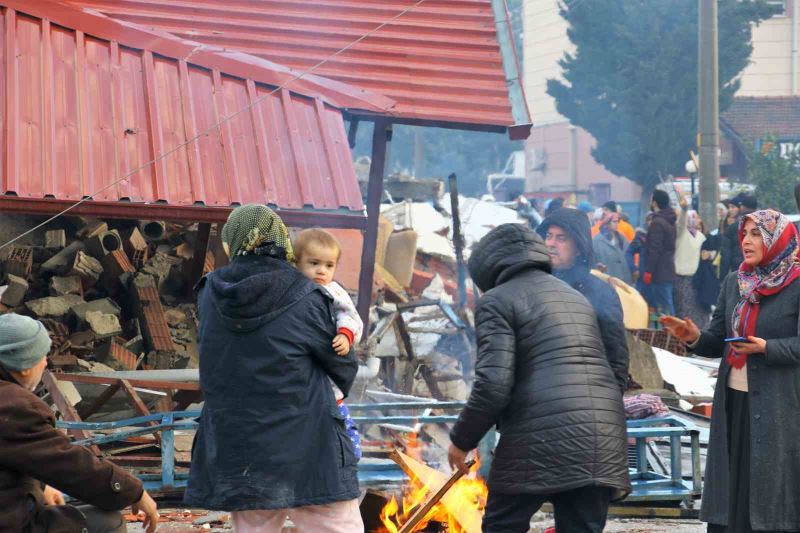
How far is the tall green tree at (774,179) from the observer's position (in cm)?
2811

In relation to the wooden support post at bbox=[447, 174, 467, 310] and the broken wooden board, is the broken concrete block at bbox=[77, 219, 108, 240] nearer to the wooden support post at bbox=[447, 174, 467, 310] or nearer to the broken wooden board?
the wooden support post at bbox=[447, 174, 467, 310]

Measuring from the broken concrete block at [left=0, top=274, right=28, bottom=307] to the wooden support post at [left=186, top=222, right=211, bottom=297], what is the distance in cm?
138

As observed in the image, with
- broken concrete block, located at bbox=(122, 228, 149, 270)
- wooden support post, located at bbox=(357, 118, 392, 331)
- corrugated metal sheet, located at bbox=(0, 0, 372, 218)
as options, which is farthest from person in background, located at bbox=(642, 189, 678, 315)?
broken concrete block, located at bbox=(122, 228, 149, 270)

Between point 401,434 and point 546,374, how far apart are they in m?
3.93

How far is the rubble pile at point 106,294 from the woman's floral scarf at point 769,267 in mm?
5100

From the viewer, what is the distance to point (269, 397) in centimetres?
420

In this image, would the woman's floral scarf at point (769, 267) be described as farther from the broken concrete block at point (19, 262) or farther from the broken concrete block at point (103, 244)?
the broken concrete block at point (19, 262)

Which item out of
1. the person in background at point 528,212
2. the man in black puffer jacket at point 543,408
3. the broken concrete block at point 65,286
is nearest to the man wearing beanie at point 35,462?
the man in black puffer jacket at point 543,408

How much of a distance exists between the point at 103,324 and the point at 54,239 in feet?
2.84

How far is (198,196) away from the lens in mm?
7590

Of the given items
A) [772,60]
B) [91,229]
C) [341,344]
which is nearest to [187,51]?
[91,229]

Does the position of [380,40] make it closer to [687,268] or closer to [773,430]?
[773,430]

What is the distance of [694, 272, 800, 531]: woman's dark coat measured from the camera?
507 centimetres

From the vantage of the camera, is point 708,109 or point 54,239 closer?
point 54,239
